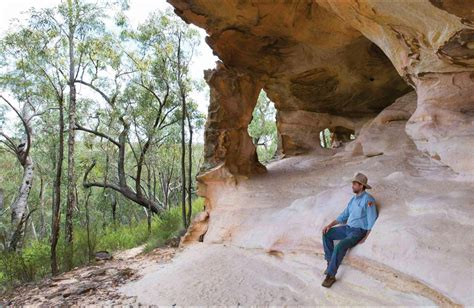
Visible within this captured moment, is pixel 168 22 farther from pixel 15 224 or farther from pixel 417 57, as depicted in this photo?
pixel 417 57

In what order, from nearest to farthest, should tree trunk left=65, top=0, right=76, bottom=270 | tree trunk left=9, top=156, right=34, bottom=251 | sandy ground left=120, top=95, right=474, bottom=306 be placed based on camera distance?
sandy ground left=120, top=95, right=474, bottom=306 → tree trunk left=65, top=0, right=76, bottom=270 → tree trunk left=9, top=156, right=34, bottom=251

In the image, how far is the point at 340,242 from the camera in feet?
14.1

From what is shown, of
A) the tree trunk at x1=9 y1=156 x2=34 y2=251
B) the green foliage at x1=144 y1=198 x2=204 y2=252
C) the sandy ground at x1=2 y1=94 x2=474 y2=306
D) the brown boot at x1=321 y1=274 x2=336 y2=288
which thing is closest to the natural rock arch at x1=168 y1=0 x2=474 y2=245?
the sandy ground at x1=2 y1=94 x2=474 y2=306

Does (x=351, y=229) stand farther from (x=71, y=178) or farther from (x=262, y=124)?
(x=262, y=124)

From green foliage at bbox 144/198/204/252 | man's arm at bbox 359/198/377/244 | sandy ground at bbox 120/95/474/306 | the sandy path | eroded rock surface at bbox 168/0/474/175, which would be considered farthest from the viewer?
green foliage at bbox 144/198/204/252

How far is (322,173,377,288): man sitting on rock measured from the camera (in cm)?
427

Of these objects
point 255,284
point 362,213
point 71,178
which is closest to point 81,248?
point 71,178

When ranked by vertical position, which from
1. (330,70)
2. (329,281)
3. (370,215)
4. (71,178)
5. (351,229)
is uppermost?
(330,70)

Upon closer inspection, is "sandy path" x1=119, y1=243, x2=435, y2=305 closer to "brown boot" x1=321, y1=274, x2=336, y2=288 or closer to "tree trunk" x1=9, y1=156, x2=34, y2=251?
"brown boot" x1=321, y1=274, x2=336, y2=288

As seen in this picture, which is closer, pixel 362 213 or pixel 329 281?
pixel 329 281

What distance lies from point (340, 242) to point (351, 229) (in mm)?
270

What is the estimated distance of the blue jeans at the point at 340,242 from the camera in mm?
4262

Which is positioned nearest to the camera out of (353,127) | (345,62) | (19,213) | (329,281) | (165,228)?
(329,281)

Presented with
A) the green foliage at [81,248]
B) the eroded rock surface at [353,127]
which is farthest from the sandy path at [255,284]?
the green foliage at [81,248]
